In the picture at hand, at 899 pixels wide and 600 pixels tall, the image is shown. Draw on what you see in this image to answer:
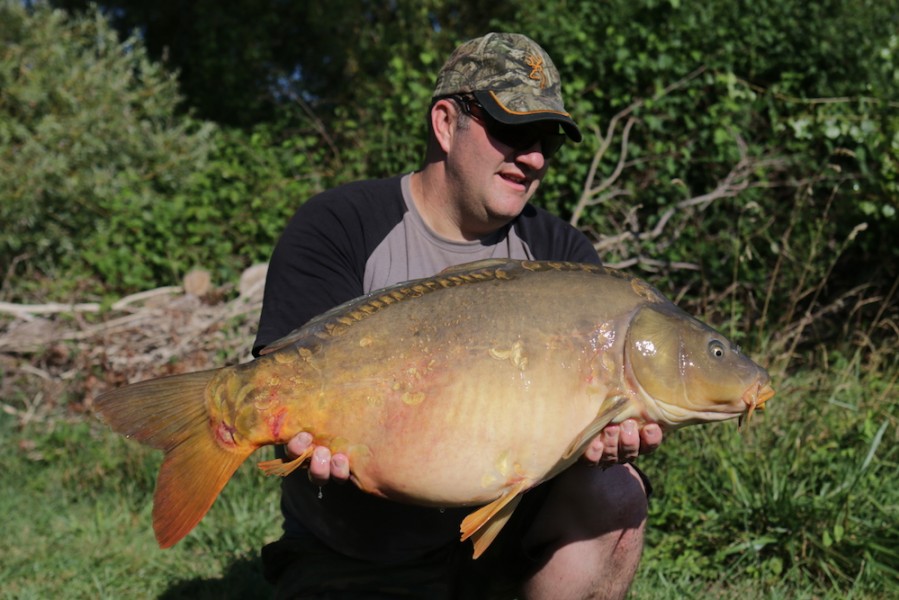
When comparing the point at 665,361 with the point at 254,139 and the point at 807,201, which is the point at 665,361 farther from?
the point at 254,139

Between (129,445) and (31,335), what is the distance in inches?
63.4

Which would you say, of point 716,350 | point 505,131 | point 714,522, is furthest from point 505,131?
point 714,522

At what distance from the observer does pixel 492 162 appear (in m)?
2.49

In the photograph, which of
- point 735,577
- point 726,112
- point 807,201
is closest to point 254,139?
point 726,112

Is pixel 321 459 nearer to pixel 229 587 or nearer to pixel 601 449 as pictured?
pixel 601 449

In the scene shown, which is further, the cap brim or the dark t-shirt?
the cap brim

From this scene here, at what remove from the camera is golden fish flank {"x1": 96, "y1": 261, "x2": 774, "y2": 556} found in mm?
1852

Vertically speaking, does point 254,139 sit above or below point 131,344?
above

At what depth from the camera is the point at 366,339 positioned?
192 centimetres

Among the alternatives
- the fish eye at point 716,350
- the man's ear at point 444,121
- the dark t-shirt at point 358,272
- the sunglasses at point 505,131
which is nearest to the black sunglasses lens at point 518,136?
the sunglasses at point 505,131

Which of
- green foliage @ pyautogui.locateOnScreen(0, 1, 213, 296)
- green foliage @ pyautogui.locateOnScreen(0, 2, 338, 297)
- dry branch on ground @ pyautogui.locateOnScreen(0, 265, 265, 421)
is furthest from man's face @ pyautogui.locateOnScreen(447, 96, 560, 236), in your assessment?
green foliage @ pyautogui.locateOnScreen(0, 1, 213, 296)

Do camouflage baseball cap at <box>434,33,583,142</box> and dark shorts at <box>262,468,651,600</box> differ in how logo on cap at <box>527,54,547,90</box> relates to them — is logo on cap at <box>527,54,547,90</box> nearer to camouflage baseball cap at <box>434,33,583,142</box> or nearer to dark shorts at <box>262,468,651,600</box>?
camouflage baseball cap at <box>434,33,583,142</box>

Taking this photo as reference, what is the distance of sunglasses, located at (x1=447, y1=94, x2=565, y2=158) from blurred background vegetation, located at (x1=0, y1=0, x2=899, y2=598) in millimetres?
1412

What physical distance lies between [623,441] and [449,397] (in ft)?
1.31
